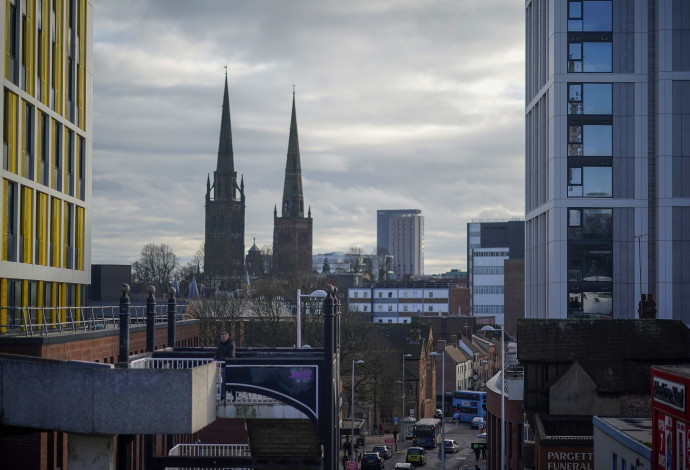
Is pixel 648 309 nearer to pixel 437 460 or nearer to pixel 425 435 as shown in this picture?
pixel 437 460

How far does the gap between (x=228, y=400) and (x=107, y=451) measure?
4.79m

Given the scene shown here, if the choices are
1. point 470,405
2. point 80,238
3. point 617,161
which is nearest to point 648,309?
point 617,161

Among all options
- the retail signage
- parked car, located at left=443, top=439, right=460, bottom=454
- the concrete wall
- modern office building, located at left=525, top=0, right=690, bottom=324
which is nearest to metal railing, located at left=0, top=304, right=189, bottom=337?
the concrete wall

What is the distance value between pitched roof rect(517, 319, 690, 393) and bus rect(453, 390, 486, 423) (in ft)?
200

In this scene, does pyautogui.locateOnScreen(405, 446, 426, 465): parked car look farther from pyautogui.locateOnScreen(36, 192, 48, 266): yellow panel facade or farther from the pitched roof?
pyautogui.locateOnScreen(36, 192, 48, 266): yellow panel facade

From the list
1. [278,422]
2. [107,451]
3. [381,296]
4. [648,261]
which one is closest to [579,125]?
[648,261]

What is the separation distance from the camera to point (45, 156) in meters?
42.0

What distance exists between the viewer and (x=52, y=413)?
20875mm

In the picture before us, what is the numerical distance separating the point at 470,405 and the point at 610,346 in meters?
63.8

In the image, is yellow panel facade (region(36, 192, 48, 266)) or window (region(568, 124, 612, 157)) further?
window (region(568, 124, 612, 157))

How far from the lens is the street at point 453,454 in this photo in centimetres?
7438

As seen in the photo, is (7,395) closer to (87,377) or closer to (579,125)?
(87,377)

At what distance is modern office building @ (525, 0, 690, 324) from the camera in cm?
6053

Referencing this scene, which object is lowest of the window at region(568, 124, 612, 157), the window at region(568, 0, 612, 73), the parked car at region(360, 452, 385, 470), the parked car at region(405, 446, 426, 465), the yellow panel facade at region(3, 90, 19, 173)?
the parked car at region(405, 446, 426, 465)
